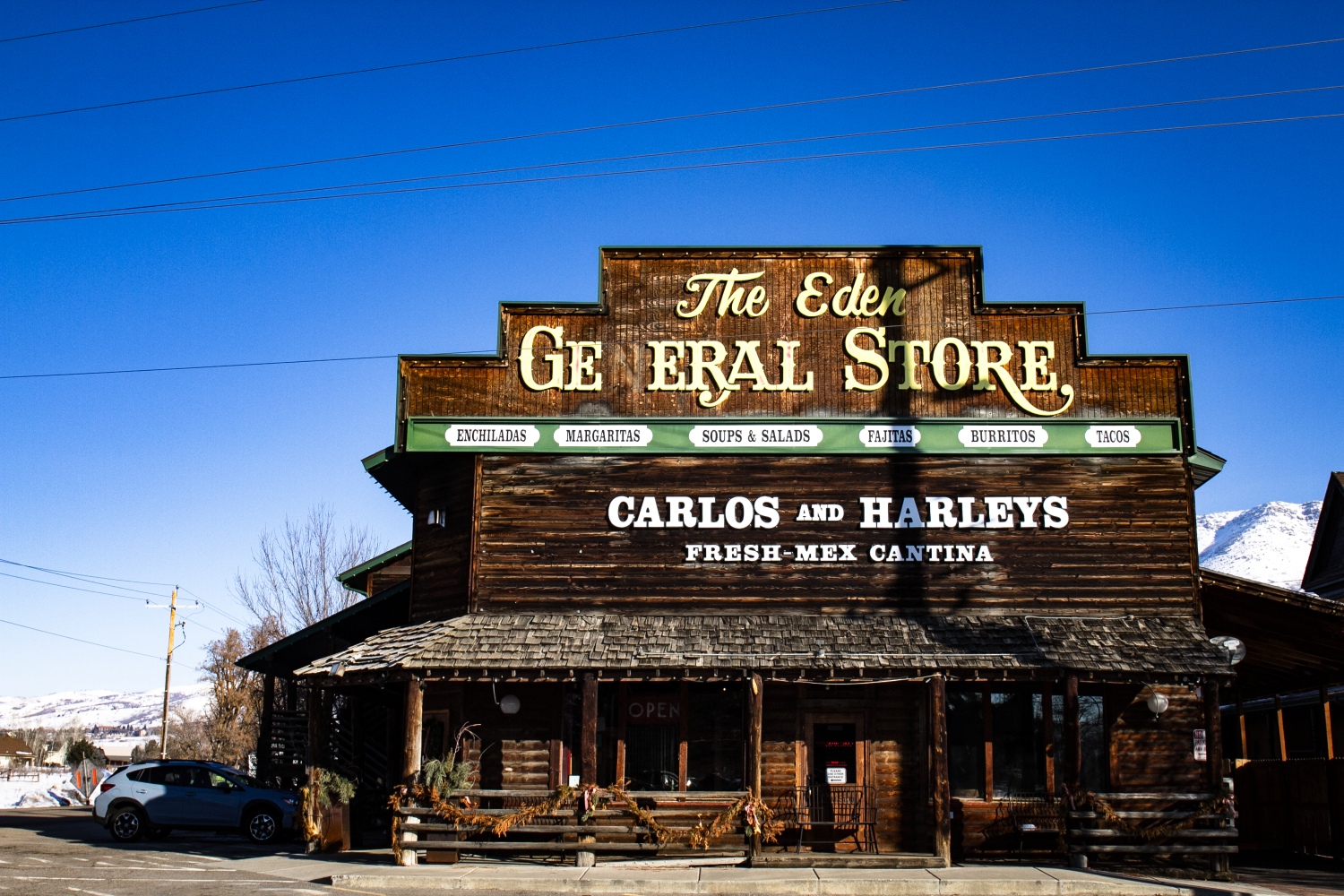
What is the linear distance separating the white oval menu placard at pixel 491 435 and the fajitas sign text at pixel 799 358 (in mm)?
805

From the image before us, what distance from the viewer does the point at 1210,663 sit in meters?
18.4

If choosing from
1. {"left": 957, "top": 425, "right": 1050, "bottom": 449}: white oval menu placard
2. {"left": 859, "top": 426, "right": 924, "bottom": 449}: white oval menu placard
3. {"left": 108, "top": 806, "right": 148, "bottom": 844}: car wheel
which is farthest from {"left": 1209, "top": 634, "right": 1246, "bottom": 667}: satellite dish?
{"left": 108, "top": 806, "right": 148, "bottom": 844}: car wheel

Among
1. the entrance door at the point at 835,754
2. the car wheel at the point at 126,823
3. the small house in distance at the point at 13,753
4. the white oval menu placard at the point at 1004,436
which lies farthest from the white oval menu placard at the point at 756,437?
the small house in distance at the point at 13,753

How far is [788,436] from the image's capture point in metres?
20.9

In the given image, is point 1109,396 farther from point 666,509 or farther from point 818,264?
point 666,509

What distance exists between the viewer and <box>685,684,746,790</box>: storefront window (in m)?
19.9

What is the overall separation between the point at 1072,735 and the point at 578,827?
7.41 metres

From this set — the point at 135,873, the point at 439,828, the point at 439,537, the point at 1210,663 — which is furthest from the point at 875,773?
the point at 135,873

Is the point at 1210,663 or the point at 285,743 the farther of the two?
the point at 285,743

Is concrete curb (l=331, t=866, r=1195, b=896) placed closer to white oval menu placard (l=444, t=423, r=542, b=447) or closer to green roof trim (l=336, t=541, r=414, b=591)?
white oval menu placard (l=444, t=423, r=542, b=447)

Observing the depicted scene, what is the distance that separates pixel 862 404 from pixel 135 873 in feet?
43.4

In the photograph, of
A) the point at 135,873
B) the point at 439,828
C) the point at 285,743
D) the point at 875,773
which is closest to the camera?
the point at 135,873

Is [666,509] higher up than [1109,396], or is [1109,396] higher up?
[1109,396]

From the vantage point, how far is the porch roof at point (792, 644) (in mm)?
18219
